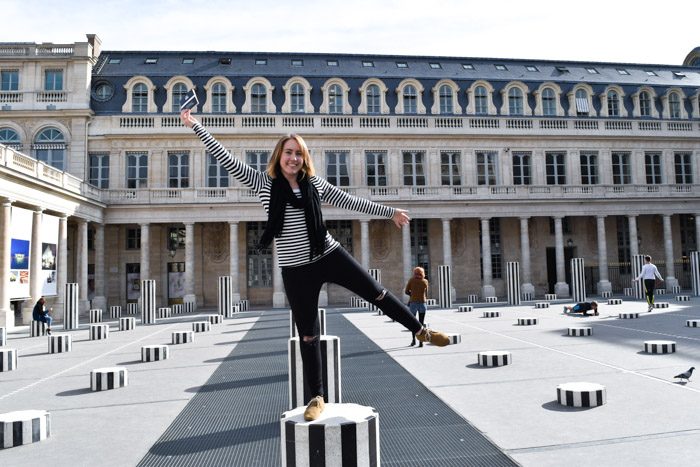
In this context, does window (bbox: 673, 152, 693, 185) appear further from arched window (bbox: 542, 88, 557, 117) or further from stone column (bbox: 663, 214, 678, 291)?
arched window (bbox: 542, 88, 557, 117)

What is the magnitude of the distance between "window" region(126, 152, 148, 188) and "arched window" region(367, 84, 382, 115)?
644 inches

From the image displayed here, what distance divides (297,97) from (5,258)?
2251cm

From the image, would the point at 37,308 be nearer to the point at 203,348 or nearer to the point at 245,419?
the point at 203,348

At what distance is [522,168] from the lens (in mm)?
40719

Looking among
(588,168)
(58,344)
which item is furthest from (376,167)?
(58,344)

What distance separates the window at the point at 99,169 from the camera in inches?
1447

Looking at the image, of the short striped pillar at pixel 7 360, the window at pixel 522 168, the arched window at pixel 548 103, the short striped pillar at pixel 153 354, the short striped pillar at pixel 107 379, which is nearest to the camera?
the short striped pillar at pixel 107 379

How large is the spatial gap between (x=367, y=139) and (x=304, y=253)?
35.6 m

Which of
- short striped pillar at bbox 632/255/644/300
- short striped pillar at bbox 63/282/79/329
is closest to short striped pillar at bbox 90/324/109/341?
short striped pillar at bbox 63/282/79/329

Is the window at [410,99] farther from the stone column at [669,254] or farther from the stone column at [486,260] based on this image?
the stone column at [669,254]

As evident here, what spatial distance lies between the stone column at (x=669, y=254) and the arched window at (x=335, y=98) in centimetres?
2556

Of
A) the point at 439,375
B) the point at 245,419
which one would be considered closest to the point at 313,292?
the point at 245,419

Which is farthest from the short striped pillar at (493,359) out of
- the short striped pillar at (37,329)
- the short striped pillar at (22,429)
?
the short striped pillar at (37,329)

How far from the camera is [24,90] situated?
117 ft
